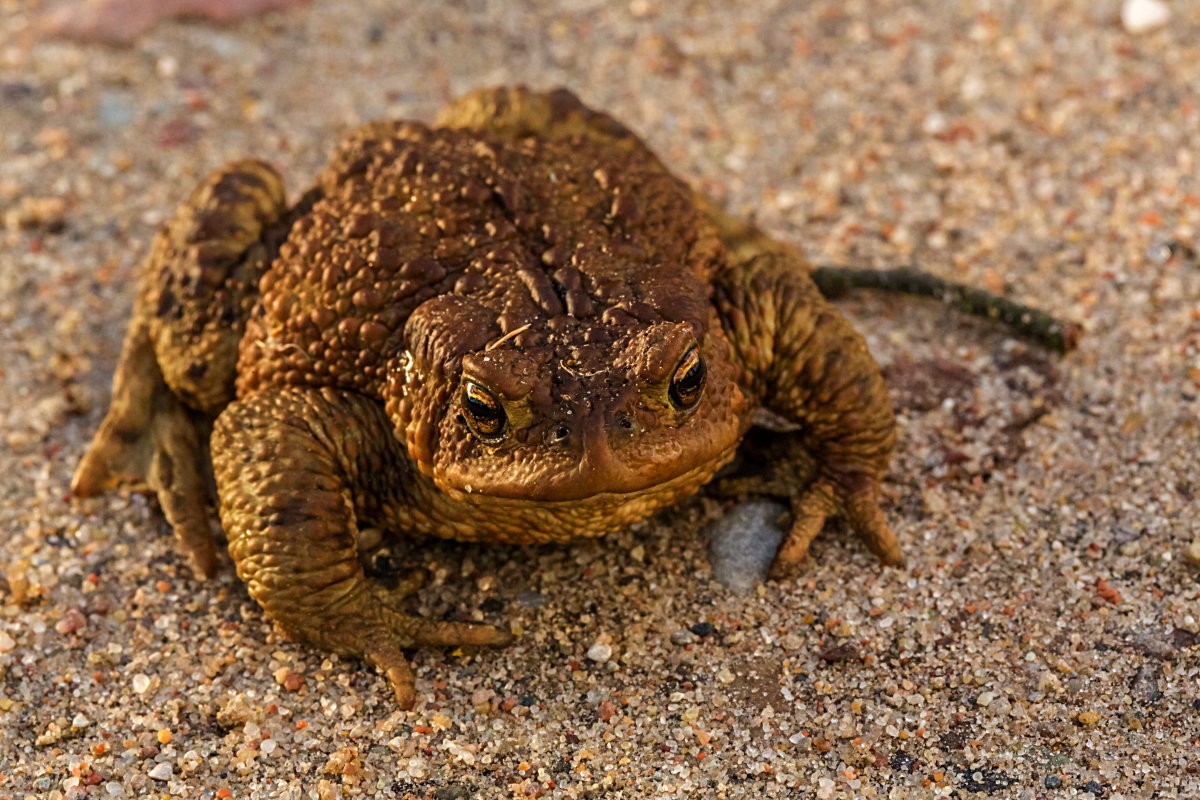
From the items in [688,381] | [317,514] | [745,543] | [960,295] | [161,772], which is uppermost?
[688,381]

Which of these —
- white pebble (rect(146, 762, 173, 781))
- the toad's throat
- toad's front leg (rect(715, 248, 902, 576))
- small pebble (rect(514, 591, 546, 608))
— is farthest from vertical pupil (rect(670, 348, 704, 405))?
white pebble (rect(146, 762, 173, 781))

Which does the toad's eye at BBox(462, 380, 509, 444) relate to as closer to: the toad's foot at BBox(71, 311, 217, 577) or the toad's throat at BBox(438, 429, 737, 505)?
the toad's throat at BBox(438, 429, 737, 505)

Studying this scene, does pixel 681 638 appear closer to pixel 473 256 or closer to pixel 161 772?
pixel 473 256

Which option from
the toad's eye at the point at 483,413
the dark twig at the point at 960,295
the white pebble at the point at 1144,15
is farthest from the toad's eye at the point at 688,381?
the white pebble at the point at 1144,15

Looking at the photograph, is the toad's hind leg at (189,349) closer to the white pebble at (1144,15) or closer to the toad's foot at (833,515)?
the toad's foot at (833,515)

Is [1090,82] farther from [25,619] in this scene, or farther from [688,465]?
[25,619]

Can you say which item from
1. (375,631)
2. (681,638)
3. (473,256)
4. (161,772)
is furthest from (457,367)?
(161,772)

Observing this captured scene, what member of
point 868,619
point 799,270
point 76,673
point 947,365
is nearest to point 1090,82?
point 947,365
